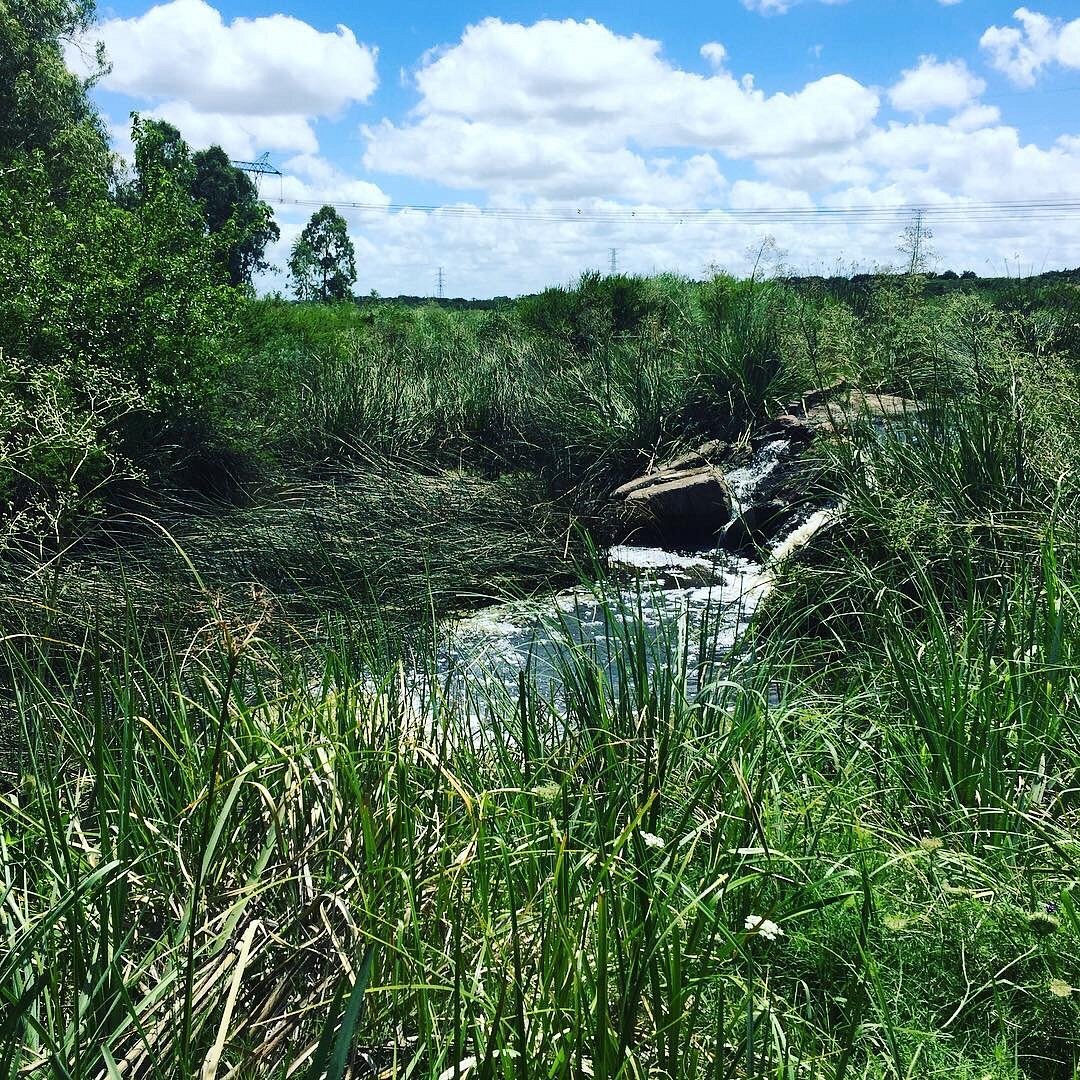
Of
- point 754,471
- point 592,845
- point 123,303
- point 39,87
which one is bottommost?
point 592,845

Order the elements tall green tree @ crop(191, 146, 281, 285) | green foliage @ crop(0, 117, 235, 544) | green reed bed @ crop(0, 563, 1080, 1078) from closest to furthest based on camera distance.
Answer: green reed bed @ crop(0, 563, 1080, 1078)
green foliage @ crop(0, 117, 235, 544)
tall green tree @ crop(191, 146, 281, 285)

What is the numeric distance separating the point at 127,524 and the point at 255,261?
3680cm

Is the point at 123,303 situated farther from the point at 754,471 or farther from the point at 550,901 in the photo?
the point at 550,901

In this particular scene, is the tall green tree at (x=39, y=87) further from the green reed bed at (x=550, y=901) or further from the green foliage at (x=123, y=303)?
the green reed bed at (x=550, y=901)

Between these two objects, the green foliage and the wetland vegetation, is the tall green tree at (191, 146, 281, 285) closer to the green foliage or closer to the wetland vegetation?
the green foliage

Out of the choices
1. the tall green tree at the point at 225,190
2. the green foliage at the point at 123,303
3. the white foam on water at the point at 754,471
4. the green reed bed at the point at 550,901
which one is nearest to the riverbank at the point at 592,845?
the green reed bed at the point at 550,901

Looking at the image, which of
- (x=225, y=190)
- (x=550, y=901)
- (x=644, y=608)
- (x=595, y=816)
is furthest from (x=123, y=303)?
(x=225, y=190)

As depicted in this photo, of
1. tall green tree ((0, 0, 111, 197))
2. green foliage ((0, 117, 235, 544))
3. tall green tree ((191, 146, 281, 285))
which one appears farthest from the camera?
tall green tree ((191, 146, 281, 285))

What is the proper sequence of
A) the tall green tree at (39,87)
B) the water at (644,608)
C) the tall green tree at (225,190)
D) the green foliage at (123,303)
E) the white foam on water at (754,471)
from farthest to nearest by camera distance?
the tall green tree at (225,190) < the tall green tree at (39,87) < the white foam on water at (754,471) < the green foliage at (123,303) < the water at (644,608)

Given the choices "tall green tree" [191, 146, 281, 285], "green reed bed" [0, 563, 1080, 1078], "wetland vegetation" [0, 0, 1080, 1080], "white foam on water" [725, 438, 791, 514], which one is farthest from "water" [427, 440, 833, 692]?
"tall green tree" [191, 146, 281, 285]

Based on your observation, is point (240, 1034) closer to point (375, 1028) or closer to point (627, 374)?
point (375, 1028)

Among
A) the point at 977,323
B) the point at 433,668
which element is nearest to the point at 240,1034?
the point at 433,668

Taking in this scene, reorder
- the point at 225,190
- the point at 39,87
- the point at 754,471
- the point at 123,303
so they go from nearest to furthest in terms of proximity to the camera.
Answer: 1. the point at 123,303
2. the point at 754,471
3. the point at 39,87
4. the point at 225,190

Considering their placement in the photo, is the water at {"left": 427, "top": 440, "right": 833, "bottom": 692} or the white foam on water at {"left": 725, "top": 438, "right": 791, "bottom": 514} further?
the white foam on water at {"left": 725, "top": 438, "right": 791, "bottom": 514}
